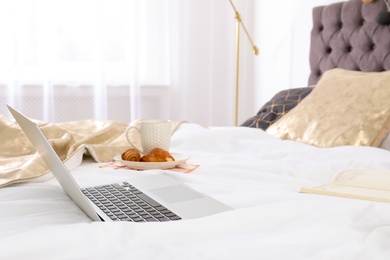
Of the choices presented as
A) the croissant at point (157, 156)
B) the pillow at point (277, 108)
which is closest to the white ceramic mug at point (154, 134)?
the croissant at point (157, 156)

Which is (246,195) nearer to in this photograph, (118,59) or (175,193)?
(175,193)

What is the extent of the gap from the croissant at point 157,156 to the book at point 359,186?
0.40 m

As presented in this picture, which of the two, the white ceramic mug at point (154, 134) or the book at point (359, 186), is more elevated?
the white ceramic mug at point (154, 134)

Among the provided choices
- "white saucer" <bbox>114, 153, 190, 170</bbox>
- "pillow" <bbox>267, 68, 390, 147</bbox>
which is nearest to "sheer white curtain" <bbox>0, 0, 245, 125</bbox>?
"pillow" <bbox>267, 68, 390, 147</bbox>

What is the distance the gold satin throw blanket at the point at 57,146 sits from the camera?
3.56ft

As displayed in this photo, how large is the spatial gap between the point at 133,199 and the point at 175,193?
0.27 ft

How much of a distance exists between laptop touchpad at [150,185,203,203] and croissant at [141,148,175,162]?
26 centimetres

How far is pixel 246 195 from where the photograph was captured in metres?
0.92

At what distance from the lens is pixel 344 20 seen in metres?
2.40

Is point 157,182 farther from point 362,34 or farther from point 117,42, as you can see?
point 117,42

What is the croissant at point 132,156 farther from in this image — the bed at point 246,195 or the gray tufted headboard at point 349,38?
the gray tufted headboard at point 349,38

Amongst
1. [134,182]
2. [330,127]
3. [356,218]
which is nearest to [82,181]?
[134,182]

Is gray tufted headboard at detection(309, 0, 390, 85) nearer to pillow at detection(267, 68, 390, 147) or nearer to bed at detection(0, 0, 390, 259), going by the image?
bed at detection(0, 0, 390, 259)

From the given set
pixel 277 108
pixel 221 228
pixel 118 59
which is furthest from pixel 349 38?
pixel 221 228
